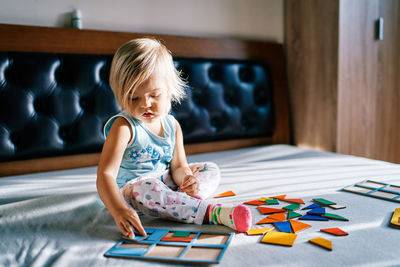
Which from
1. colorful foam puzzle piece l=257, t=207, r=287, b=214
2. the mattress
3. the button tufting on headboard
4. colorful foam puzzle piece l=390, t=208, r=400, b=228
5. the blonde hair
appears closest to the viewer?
the mattress

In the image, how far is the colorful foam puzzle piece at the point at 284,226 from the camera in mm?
723

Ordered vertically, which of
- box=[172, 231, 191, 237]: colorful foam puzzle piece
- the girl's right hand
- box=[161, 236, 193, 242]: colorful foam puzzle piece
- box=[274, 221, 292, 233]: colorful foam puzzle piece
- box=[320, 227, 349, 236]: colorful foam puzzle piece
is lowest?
box=[172, 231, 191, 237]: colorful foam puzzle piece

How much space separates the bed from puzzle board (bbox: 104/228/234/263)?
21 millimetres

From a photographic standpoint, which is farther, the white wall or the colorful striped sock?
the white wall

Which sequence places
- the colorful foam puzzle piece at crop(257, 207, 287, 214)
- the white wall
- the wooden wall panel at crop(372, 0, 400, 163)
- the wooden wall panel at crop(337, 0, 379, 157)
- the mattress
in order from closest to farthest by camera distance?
the mattress → the colorful foam puzzle piece at crop(257, 207, 287, 214) → the white wall → the wooden wall panel at crop(337, 0, 379, 157) → the wooden wall panel at crop(372, 0, 400, 163)

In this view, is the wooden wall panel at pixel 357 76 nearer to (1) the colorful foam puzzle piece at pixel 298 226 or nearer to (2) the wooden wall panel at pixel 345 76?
(2) the wooden wall panel at pixel 345 76

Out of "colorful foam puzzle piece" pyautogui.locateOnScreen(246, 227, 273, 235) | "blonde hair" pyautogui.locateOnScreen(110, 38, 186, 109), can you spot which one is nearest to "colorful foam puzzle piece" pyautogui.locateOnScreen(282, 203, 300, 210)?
"colorful foam puzzle piece" pyautogui.locateOnScreen(246, 227, 273, 235)

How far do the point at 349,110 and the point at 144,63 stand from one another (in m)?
1.29

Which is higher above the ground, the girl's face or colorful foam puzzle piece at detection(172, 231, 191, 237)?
the girl's face

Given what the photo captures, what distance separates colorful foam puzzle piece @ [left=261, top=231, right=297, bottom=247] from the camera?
660 millimetres

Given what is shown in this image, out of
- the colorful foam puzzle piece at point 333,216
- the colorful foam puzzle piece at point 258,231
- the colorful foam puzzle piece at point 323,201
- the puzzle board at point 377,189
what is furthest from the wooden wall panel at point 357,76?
the colorful foam puzzle piece at point 258,231

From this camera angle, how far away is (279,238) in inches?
26.8

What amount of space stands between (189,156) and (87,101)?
0.56 meters

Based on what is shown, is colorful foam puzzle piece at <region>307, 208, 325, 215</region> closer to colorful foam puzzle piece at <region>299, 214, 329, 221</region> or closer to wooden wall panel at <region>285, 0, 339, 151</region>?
colorful foam puzzle piece at <region>299, 214, 329, 221</region>
